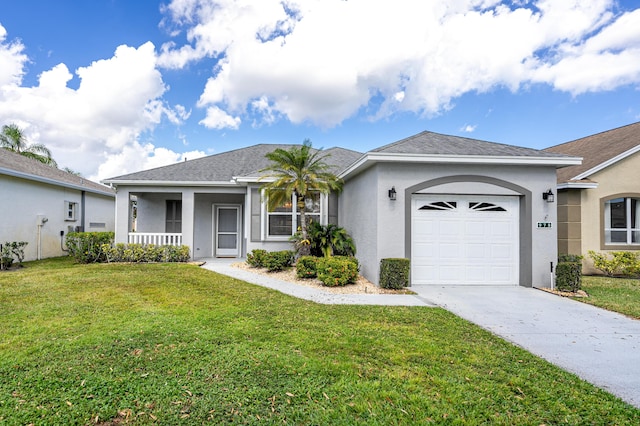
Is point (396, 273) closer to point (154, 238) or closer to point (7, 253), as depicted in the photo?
point (154, 238)

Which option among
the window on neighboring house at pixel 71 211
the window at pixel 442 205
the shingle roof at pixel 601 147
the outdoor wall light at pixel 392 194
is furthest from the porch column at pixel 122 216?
the shingle roof at pixel 601 147

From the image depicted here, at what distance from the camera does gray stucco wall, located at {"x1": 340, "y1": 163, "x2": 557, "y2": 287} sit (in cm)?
760

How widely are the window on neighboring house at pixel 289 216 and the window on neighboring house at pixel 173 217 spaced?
17.4 feet

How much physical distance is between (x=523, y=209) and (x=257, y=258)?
25.5 feet

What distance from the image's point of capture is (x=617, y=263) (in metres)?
9.45

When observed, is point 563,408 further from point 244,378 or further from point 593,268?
point 593,268

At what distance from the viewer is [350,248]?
978 centimetres

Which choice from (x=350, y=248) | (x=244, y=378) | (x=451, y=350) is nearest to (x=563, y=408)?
(x=451, y=350)

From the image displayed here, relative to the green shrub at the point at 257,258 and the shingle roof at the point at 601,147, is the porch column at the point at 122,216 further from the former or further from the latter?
the shingle roof at the point at 601,147

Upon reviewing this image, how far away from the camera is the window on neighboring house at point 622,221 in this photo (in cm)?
1001

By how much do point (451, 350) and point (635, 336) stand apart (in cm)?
306

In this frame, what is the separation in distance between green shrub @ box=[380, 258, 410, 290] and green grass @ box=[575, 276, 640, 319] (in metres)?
3.68

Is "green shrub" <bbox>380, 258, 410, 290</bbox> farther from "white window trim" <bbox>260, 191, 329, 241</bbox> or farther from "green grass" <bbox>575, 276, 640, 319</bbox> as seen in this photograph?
"white window trim" <bbox>260, 191, 329, 241</bbox>

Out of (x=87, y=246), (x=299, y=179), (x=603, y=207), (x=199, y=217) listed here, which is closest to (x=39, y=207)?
(x=87, y=246)
